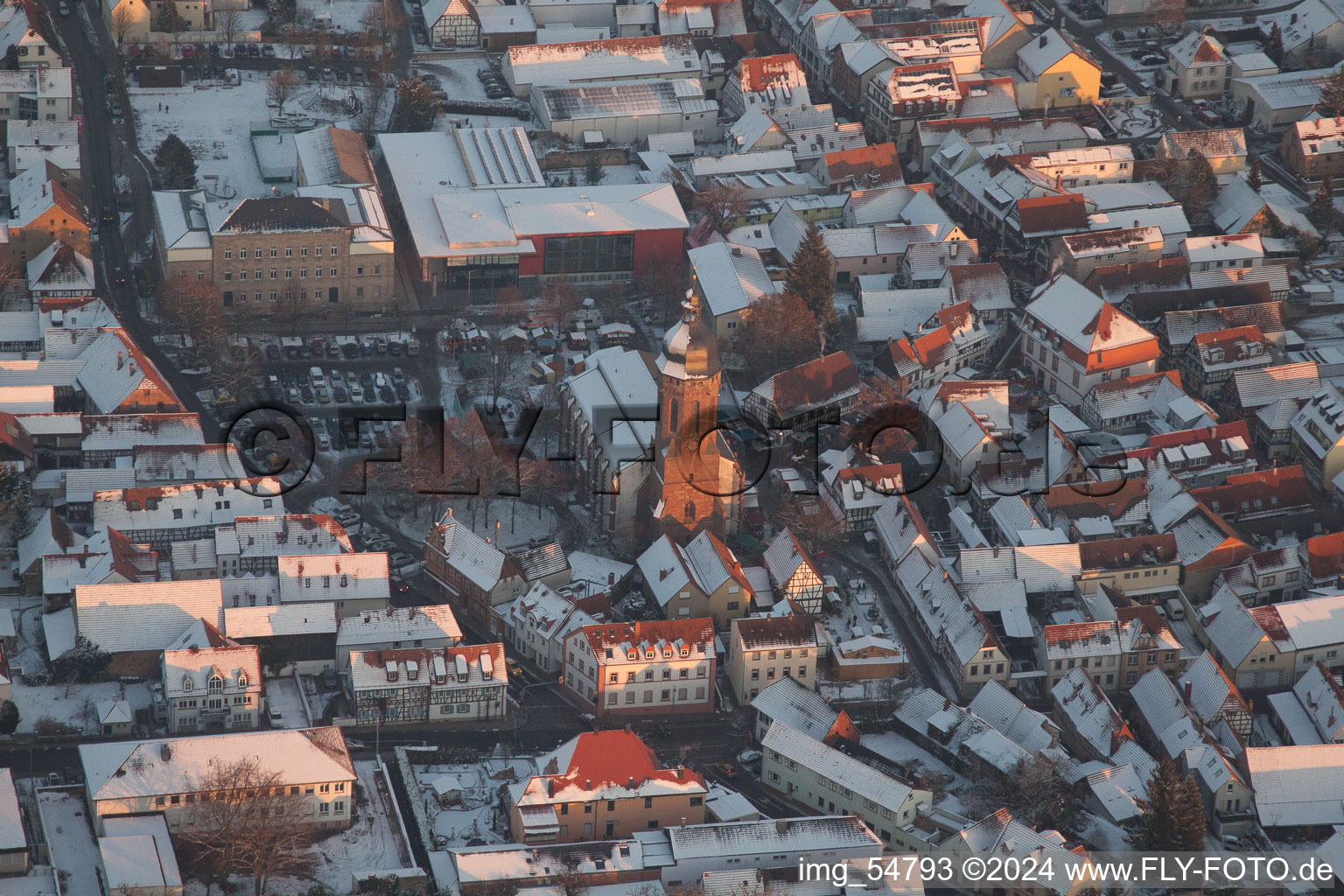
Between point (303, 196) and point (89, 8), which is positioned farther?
point (89, 8)

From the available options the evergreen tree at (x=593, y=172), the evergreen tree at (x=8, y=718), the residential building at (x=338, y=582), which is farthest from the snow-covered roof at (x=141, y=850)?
the evergreen tree at (x=593, y=172)

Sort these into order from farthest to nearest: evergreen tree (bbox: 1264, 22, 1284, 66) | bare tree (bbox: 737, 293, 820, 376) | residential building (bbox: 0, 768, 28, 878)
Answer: evergreen tree (bbox: 1264, 22, 1284, 66) < bare tree (bbox: 737, 293, 820, 376) < residential building (bbox: 0, 768, 28, 878)

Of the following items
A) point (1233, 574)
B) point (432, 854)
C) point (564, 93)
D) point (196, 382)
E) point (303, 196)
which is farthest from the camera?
point (564, 93)


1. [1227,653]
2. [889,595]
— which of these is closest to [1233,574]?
[1227,653]

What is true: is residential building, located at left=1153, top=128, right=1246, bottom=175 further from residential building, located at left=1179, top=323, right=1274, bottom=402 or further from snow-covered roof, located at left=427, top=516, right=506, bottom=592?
snow-covered roof, located at left=427, top=516, right=506, bottom=592

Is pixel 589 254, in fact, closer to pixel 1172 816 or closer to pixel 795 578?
pixel 795 578

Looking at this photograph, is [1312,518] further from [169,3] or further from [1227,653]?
[169,3]

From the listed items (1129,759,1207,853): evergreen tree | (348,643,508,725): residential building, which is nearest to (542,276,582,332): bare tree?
(348,643,508,725): residential building
